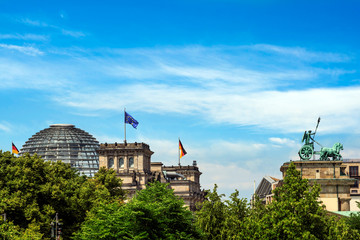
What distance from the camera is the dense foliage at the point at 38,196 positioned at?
9338 centimetres

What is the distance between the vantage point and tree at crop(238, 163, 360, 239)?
215 feet

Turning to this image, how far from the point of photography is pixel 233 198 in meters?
82.7

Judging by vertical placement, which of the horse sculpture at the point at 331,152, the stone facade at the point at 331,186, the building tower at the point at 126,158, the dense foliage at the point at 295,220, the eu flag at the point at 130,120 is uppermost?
the eu flag at the point at 130,120

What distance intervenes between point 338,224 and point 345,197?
109ft

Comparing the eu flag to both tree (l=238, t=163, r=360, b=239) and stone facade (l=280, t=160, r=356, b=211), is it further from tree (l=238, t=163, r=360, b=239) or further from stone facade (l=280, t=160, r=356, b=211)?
tree (l=238, t=163, r=360, b=239)

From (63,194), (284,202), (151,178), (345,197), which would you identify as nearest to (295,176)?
(284,202)

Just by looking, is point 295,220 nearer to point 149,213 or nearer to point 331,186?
point 149,213

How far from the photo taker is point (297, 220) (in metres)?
65.6

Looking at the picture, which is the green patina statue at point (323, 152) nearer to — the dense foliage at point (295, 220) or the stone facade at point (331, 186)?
the stone facade at point (331, 186)

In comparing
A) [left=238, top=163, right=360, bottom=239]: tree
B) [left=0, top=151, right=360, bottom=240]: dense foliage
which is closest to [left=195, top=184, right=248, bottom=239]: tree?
[left=0, top=151, right=360, bottom=240]: dense foliage

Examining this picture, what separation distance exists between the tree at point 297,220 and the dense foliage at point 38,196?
3494 centimetres

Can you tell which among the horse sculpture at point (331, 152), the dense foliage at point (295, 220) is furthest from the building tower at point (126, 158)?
the dense foliage at point (295, 220)

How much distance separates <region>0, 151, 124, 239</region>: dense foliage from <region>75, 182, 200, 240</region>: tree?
15.1m

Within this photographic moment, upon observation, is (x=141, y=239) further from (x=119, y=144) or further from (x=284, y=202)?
(x=119, y=144)
